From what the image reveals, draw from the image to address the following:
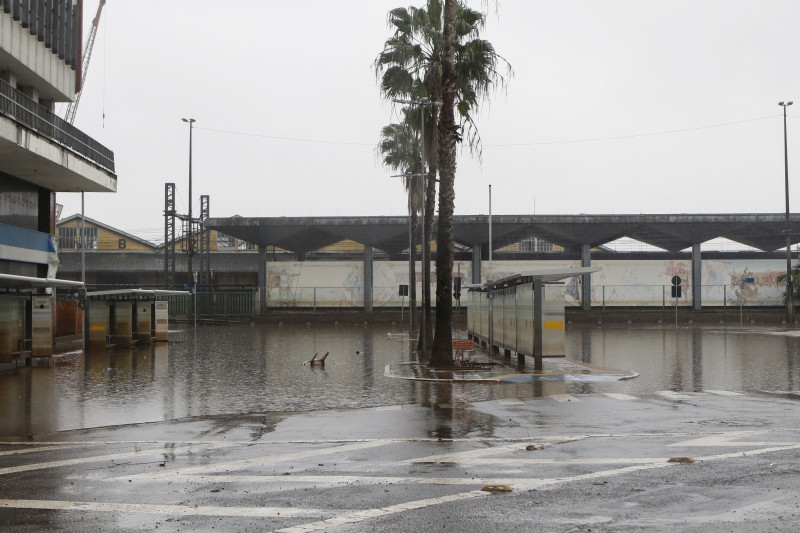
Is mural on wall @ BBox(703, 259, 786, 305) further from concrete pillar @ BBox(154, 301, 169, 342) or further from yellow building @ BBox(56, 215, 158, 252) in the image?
yellow building @ BBox(56, 215, 158, 252)

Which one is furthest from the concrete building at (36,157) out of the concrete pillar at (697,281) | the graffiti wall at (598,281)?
the concrete pillar at (697,281)

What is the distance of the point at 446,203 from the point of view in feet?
73.9

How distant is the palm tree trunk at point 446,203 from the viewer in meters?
22.3

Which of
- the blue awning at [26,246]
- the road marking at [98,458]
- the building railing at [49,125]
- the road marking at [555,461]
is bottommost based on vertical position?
the road marking at [98,458]

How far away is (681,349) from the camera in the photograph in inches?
1243

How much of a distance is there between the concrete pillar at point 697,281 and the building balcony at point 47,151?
40.8 m

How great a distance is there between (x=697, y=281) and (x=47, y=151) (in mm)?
46125

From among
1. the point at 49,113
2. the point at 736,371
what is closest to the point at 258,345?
the point at 49,113

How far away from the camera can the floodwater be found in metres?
15.1

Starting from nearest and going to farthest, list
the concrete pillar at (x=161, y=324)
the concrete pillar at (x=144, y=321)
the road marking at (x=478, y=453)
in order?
the road marking at (x=478, y=453), the concrete pillar at (x=144, y=321), the concrete pillar at (x=161, y=324)

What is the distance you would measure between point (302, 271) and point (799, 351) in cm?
3950

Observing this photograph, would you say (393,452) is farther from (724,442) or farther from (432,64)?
(432,64)

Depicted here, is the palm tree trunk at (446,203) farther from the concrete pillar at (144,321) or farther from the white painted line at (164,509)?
the concrete pillar at (144,321)

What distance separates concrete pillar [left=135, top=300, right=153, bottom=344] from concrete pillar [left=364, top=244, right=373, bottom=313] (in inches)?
1082
